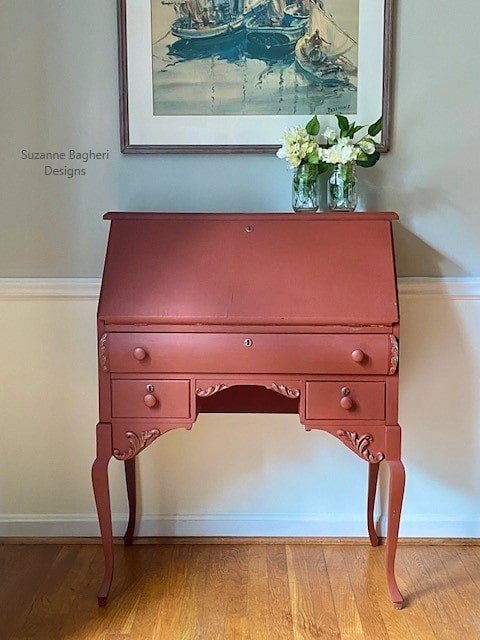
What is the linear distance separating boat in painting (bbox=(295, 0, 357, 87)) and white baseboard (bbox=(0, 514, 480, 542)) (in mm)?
1553

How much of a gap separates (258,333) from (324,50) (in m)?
1.03

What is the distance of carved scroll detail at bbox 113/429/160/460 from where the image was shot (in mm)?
2100

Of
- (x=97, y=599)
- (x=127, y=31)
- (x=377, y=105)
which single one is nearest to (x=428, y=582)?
(x=97, y=599)

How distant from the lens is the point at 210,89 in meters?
2.40

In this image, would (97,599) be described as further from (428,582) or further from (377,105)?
(377,105)

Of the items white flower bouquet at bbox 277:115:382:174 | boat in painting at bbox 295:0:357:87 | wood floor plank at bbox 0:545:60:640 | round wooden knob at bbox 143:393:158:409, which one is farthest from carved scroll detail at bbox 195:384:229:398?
boat in painting at bbox 295:0:357:87

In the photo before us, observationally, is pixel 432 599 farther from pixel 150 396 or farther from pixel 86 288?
pixel 86 288

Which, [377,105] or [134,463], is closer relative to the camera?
[377,105]

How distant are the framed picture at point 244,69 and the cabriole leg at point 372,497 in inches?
43.3

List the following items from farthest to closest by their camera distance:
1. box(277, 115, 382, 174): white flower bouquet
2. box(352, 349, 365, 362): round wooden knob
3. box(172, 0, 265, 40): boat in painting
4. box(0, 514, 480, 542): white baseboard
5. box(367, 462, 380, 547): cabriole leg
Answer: box(0, 514, 480, 542): white baseboard < box(367, 462, 380, 547): cabriole leg < box(172, 0, 265, 40): boat in painting < box(277, 115, 382, 174): white flower bouquet < box(352, 349, 365, 362): round wooden knob

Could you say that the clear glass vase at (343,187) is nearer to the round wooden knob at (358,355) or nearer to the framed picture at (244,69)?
the framed picture at (244,69)

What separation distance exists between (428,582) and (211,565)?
0.71 m

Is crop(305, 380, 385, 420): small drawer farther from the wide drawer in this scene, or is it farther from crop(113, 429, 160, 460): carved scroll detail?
crop(113, 429, 160, 460): carved scroll detail

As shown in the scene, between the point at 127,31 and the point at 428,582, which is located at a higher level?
the point at 127,31
